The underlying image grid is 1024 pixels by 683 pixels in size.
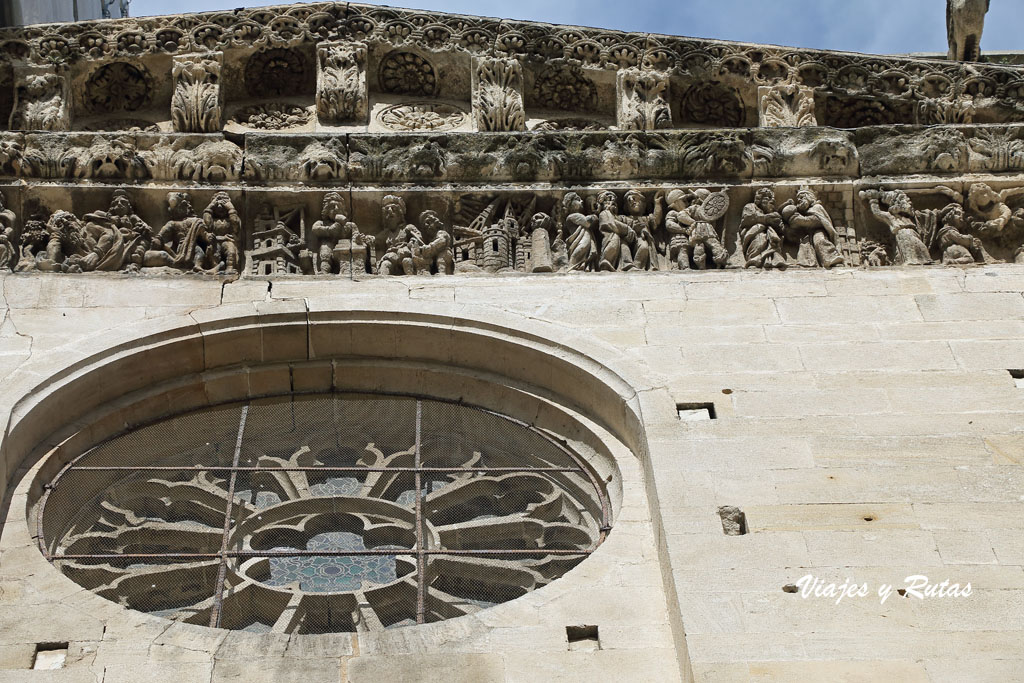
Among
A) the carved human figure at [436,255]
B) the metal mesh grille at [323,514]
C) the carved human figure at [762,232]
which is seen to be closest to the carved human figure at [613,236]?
the carved human figure at [762,232]

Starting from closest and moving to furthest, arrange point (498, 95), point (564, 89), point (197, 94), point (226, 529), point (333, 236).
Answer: point (226, 529)
point (333, 236)
point (197, 94)
point (498, 95)
point (564, 89)

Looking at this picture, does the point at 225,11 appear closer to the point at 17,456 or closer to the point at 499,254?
the point at 499,254

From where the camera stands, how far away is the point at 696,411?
873 cm

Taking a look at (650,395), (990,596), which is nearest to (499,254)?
(650,395)

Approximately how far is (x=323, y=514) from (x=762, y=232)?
341 cm

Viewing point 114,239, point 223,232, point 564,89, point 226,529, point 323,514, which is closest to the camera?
point 226,529

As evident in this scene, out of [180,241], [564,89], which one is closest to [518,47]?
[564,89]

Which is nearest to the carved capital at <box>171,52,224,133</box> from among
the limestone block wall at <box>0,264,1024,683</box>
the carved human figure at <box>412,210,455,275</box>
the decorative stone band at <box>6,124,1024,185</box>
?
the decorative stone band at <box>6,124,1024,185</box>

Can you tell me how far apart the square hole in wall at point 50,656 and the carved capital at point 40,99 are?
15.9 feet

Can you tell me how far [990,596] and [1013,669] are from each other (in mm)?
498

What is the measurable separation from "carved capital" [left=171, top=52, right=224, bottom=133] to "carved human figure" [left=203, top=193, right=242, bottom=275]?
0.89 metres

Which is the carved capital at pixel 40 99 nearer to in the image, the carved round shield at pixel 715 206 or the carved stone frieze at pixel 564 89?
the carved stone frieze at pixel 564 89

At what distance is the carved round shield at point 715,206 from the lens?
34.4ft

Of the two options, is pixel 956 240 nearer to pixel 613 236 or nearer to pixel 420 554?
pixel 613 236
